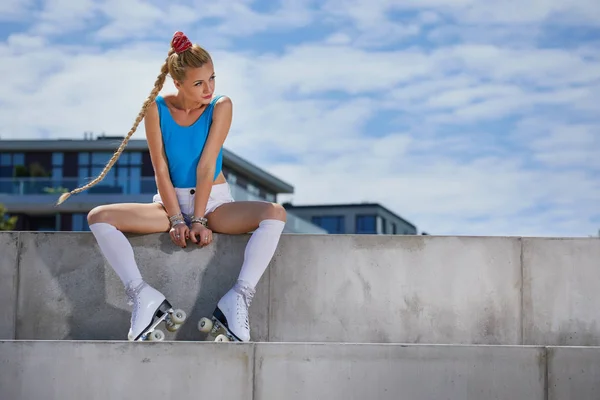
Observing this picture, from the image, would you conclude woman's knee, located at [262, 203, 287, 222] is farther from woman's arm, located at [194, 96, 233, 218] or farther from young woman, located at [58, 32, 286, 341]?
woman's arm, located at [194, 96, 233, 218]

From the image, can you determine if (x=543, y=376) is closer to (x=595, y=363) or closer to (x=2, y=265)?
(x=595, y=363)

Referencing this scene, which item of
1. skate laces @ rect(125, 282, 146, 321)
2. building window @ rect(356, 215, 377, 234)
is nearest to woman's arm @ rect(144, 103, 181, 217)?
skate laces @ rect(125, 282, 146, 321)

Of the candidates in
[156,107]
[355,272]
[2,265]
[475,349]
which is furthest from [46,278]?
[475,349]

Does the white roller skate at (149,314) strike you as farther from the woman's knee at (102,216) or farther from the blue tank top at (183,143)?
the blue tank top at (183,143)

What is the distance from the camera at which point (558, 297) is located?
7.86 metres

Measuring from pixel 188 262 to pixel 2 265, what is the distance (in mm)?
1379

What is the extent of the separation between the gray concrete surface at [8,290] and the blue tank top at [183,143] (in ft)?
4.44

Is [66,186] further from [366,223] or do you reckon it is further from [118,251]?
[118,251]

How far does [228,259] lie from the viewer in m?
7.59

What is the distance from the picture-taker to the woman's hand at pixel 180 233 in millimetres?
7270

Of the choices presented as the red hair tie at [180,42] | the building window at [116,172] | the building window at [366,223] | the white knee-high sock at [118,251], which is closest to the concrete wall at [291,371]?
the white knee-high sock at [118,251]

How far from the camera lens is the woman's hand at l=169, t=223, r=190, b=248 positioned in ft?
23.9

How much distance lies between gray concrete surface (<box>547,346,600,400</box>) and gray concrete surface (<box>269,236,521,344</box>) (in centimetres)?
175

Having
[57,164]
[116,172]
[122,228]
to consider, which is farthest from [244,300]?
[57,164]
